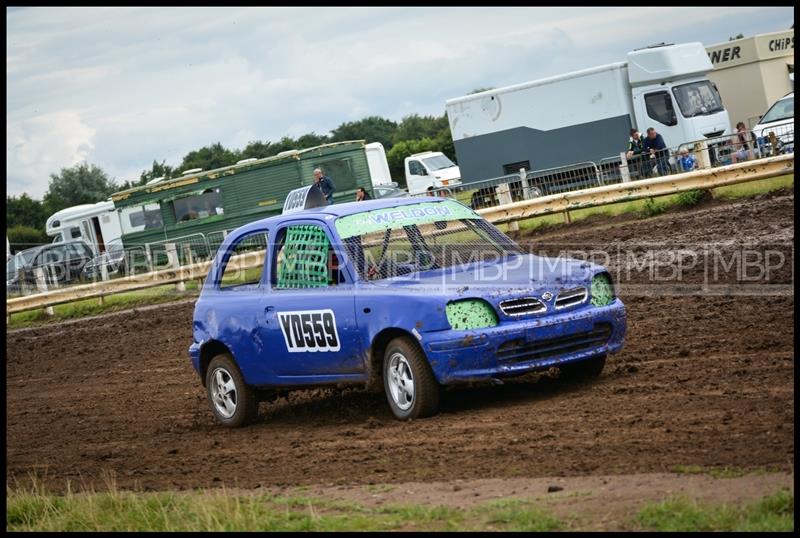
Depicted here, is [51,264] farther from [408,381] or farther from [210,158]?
[210,158]

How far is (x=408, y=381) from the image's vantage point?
29.1ft

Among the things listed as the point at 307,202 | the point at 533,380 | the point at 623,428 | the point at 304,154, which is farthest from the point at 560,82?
the point at 623,428

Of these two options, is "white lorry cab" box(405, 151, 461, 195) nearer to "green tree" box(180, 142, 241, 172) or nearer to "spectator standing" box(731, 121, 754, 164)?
"spectator standing" box(731, 121, 754, 164)

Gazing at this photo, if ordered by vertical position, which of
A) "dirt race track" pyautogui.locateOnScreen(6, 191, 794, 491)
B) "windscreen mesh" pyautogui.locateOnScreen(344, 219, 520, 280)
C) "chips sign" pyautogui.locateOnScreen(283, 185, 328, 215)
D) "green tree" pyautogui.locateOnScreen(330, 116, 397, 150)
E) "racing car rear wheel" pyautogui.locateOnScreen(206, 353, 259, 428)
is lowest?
"dirt race track" pyautogui.locateOnScreen(6, 191, 794, 491)

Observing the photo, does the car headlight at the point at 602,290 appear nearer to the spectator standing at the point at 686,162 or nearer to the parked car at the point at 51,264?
the spectator standing at the point at 686,162

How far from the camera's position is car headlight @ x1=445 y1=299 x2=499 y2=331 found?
860 cm

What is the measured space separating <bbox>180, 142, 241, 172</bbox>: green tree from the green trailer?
4575cm

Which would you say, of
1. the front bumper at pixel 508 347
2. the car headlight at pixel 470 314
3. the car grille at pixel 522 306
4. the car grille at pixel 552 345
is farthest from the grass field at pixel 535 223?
the car headlight at pixel 470 314

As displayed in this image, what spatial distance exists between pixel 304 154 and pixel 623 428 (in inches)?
1172

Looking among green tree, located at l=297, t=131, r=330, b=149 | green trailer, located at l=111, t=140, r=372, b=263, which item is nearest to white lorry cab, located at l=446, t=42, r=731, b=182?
green trailer, located at l=111, t=140, r=372, b=263

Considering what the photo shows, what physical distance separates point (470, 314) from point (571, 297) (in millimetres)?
833

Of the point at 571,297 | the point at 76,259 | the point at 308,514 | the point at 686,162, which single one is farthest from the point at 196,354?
the point at 76,259

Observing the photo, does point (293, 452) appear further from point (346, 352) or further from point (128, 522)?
point (128, 522)

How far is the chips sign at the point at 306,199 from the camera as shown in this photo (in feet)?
46.7
